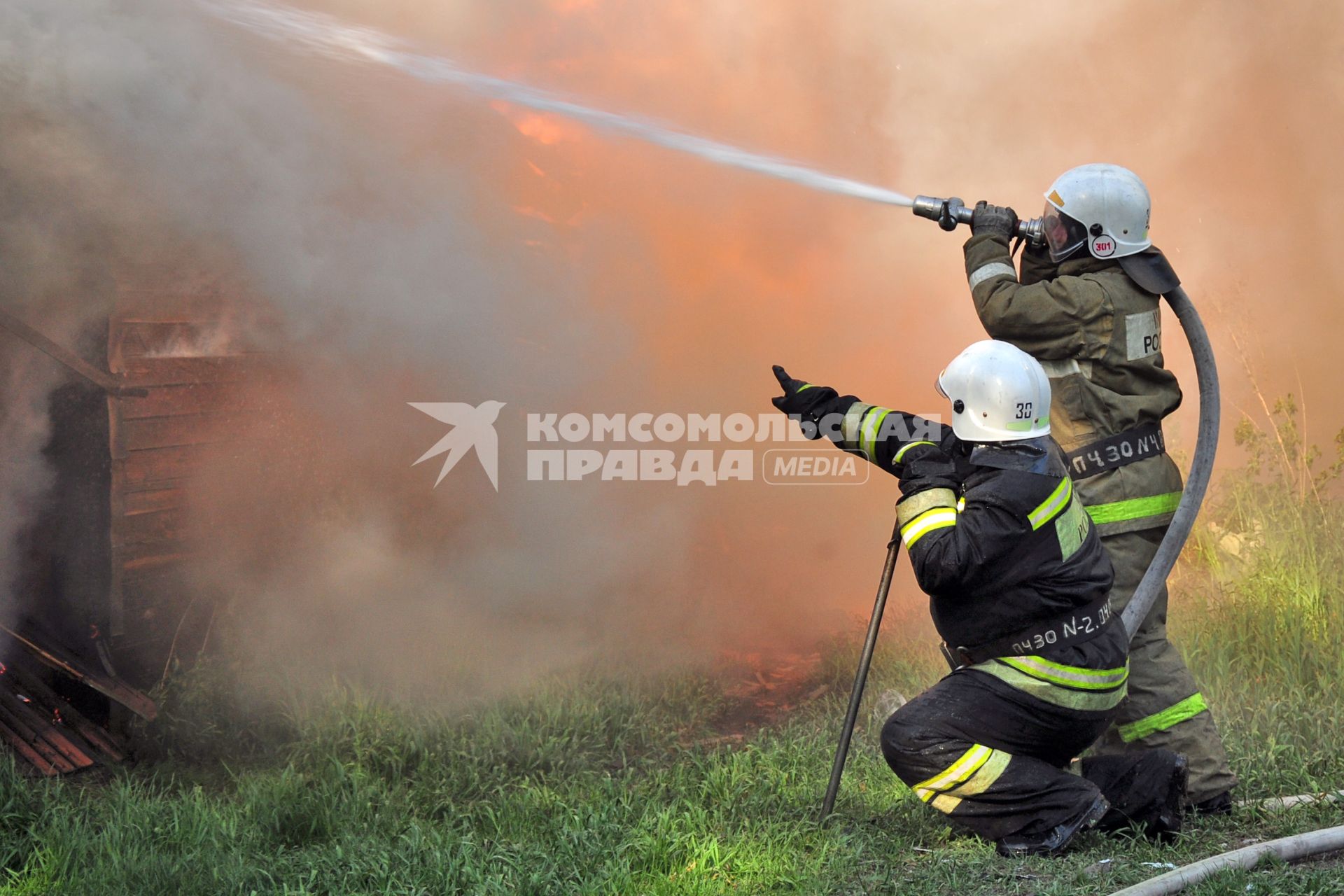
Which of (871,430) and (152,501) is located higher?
(871,430)

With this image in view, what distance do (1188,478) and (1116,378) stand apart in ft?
1.29

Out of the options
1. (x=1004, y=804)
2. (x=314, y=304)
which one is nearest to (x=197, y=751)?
(x=314, y=304)

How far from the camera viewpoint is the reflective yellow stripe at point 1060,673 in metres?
3.30

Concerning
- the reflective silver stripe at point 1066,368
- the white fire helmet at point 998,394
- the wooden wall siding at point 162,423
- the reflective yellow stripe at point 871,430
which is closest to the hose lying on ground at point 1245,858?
the white fire helmet at point 998,394

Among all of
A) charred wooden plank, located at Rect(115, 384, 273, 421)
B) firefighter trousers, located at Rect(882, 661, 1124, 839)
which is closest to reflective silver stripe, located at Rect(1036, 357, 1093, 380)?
firefighter trousers, located at Rect(882, 661, 1124, 839)

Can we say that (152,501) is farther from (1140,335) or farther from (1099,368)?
(1140,335)

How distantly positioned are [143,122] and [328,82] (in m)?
1.03

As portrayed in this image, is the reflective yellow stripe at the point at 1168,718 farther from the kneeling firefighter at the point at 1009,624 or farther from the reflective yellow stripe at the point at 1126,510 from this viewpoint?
the reflective yellow stripe at the point at 1126,510

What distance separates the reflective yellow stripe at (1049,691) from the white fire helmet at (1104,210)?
55.4 inches

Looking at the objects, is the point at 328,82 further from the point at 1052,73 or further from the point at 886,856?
→ the point at 1052,73

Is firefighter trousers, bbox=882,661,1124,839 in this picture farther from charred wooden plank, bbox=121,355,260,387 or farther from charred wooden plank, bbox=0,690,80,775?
charred wooden plank, bbox=121,355,260,387

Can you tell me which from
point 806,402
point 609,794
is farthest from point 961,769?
point 609,794

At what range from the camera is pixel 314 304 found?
17.2 ft

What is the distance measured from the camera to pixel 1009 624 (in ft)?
10.9
